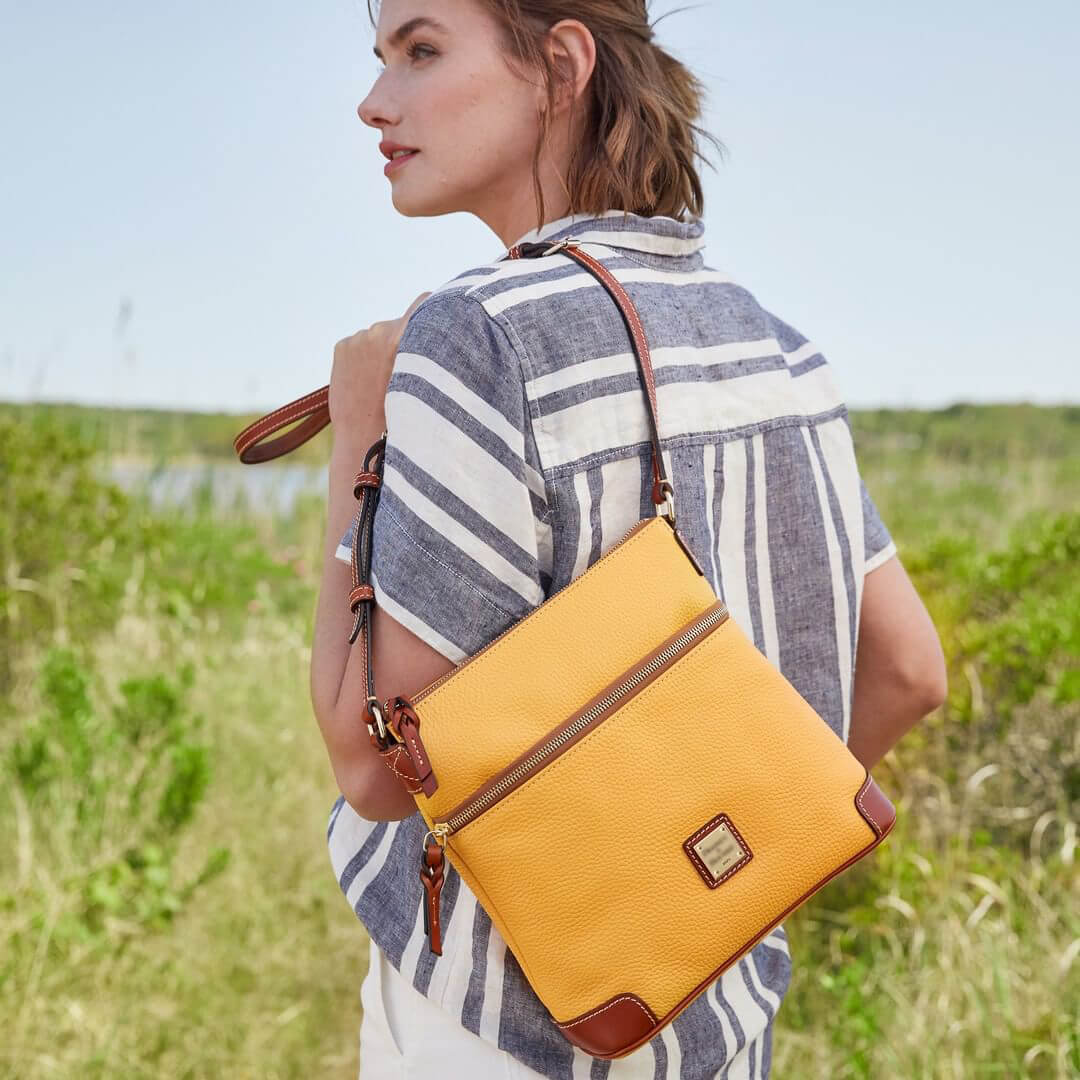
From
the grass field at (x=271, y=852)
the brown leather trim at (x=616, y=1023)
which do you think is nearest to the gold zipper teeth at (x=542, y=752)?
the brown leather trim at (x=616, y=1023)

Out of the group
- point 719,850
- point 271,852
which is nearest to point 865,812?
point 719,850

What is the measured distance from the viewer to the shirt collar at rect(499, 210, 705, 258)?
1181 mm

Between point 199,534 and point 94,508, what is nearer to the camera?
point 94,508

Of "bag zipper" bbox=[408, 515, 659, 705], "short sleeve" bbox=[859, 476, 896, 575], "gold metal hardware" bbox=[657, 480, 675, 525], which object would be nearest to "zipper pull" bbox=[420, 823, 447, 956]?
"bag zipper" bbox=[408, 515, 659, 705]

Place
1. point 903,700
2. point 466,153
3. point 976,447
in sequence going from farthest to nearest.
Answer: point 976,447
point 903,700
point 466,153

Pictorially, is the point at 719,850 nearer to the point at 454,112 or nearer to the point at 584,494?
the point at 584,494

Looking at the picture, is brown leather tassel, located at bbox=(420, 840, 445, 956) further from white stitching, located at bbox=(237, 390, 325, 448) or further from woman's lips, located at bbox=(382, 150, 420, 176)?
woman's lips, located at bbox=(382, 150, 420, 176)

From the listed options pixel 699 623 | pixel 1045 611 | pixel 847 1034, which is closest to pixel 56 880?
pixel 847 1034

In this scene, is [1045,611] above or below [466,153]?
below

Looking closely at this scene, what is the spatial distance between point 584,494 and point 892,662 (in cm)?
62

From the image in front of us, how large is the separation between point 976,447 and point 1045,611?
5.84 meters

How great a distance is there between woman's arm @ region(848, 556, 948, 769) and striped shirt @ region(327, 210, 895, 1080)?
0.34 feet

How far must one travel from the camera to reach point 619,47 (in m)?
1.26

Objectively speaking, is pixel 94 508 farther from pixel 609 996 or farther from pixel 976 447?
pixel 976 447
